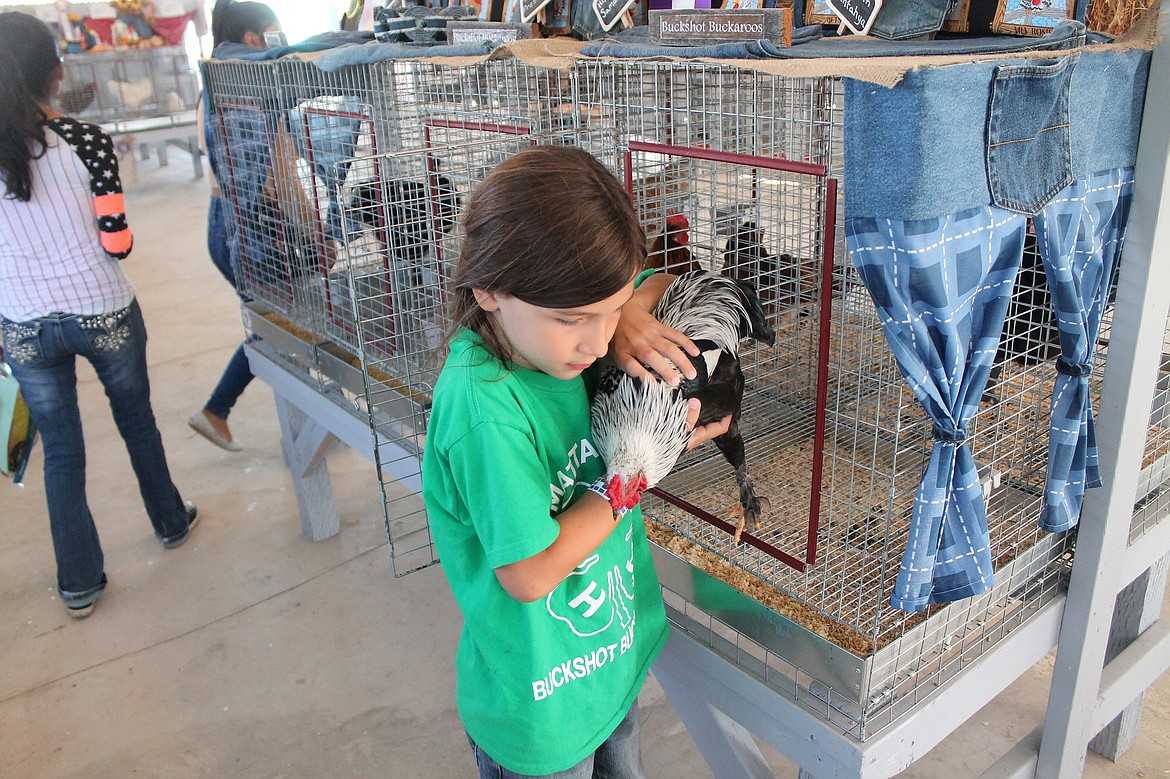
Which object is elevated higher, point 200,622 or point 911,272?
point 911,272

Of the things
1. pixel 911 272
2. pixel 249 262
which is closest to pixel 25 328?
pixel 249 262

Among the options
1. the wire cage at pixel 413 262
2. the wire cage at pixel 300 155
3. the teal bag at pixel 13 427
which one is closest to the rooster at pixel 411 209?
the wire cage at pixel 413 262

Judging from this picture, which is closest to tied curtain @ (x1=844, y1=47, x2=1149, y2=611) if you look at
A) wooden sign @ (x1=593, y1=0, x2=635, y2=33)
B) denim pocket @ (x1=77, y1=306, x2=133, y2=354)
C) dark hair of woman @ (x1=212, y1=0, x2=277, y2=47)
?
wooden sign @ (x1=593, y1=0, x2=635, y2=33)

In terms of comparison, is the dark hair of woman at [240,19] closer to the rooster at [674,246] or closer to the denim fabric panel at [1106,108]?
the rooster at [674,246]

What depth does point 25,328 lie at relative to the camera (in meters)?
2.39

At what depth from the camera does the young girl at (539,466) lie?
964 mm

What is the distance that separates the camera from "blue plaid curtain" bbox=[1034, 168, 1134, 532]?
1.09m

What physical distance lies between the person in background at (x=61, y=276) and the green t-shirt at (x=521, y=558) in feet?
5.93

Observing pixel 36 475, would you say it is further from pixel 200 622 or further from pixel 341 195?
pixel 341 195

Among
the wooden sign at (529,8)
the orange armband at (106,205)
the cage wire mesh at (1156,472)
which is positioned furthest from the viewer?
the orange armband at (106,205)

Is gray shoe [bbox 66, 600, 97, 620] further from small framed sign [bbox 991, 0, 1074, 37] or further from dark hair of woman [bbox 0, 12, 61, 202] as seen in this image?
small framed sign [bbox 991, 0, 1074, 37]

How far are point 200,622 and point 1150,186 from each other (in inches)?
104

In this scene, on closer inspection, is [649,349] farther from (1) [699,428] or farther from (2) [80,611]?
(2) [80,611]

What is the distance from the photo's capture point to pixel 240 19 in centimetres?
314
